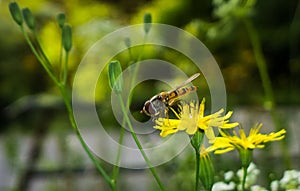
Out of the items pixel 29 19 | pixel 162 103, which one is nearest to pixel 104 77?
pixel 29 19

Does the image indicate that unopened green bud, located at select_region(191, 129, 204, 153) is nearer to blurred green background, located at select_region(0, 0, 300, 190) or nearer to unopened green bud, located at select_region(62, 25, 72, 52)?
unopened green bud, located at select_region(62, 25, 72, 52)

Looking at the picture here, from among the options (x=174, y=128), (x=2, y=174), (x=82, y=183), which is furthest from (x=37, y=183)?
(x=174, y=128)

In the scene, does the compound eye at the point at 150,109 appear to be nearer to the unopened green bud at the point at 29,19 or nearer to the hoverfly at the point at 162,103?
the hoverfly at the point at 162,103

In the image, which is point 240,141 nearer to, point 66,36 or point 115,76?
point 115,76

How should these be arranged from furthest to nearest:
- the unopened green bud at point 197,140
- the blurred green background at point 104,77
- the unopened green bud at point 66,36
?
the blurred green background at point 104,77 → the unopened green bud at point 66,36 → the unopened green bud at point 197,140

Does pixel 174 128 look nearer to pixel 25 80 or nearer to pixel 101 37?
pixel 101 37

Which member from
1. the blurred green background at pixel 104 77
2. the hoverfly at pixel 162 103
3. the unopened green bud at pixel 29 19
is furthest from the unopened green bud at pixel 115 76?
the blurred green background at pixel 104 77
